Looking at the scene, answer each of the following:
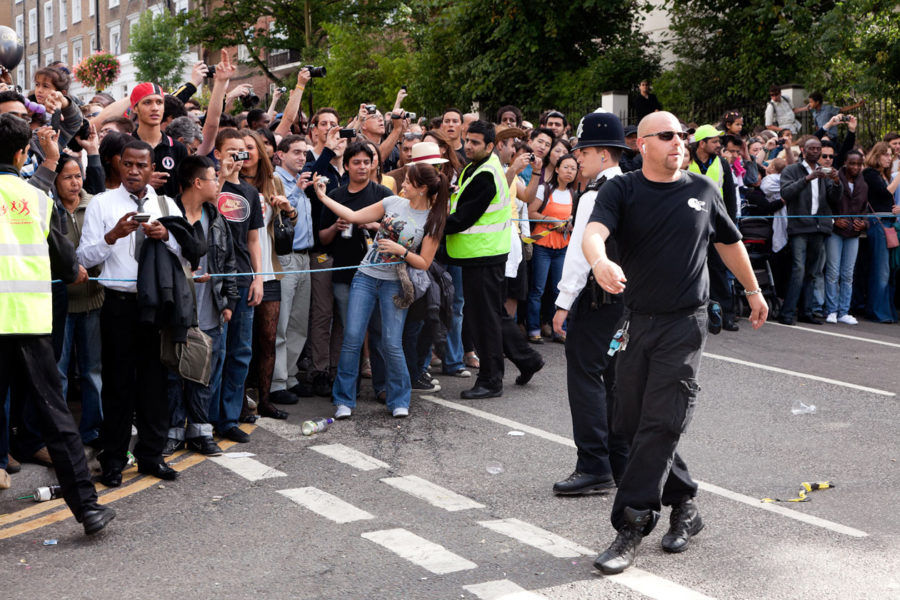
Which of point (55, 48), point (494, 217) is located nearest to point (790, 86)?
point (494, 217)

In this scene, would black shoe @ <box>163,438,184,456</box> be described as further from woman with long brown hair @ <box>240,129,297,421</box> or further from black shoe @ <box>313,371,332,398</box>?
black shoe @ <box>313,371,332,398</box>

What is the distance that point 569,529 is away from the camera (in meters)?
5.74

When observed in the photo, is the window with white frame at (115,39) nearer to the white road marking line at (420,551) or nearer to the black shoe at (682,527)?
the white road marking line at (420,551)

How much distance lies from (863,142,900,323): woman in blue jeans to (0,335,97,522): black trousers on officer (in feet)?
35.6

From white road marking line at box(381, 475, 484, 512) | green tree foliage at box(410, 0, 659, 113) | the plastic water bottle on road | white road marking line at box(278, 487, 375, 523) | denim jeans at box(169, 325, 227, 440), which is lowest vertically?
white road marking line at box(381, 475, 484, 512)

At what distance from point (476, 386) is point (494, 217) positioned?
1.44 metres

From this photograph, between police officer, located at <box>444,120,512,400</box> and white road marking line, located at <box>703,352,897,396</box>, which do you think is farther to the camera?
white road marking line, located at <box>703,352,897,396</box>

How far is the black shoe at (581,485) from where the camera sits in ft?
20.7

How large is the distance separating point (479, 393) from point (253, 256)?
7.66 feet

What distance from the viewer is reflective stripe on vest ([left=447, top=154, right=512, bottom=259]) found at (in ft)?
29.4

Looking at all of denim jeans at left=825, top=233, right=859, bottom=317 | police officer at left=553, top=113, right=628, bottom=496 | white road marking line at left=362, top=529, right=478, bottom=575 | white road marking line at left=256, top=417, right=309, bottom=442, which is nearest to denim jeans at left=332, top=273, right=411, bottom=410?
white road marking line at left=256, top=417, right=309, bottom=442

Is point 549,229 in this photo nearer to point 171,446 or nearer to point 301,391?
point 301,391

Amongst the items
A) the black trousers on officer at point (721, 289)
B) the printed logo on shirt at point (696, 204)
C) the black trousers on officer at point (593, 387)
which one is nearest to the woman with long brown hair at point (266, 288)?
the black trousers on officer at point (593, 387)

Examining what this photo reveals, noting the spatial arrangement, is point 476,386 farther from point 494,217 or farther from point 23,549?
point 23,549
